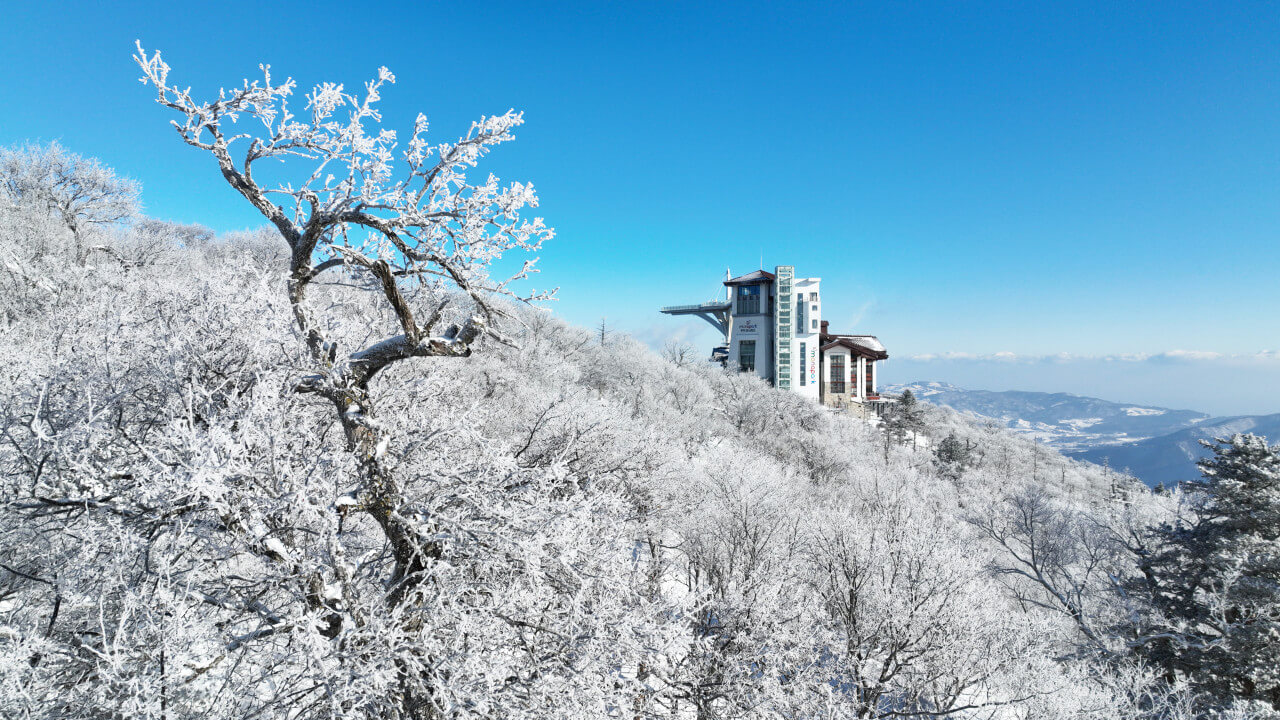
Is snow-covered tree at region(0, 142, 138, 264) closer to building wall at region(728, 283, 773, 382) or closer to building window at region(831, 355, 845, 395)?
building wall at region(728, 283, 773, 382)

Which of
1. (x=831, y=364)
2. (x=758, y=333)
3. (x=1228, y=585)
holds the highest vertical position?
(x=758, y=333)

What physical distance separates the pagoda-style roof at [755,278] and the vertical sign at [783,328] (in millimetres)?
1305

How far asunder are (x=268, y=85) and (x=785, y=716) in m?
13.8

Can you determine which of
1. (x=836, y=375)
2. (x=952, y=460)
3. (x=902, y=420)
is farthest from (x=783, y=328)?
(x=952, y=460)

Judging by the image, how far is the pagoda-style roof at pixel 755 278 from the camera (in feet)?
182

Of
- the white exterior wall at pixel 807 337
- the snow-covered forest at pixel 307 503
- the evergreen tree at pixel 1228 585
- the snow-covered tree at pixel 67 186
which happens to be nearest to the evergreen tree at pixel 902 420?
the white exterior wall at pixel 807 337

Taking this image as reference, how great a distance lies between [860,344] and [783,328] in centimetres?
2010

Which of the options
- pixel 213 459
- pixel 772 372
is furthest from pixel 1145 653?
pixel 772 372

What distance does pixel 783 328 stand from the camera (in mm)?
54344

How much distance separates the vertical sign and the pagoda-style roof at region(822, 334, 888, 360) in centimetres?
914

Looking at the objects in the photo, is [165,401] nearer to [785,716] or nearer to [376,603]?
[376,603]

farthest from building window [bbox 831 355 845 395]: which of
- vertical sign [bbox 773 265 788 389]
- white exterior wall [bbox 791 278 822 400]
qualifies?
vertical sign [bbox 773 265 788 389]

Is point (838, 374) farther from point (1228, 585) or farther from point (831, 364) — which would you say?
point (1228, 585)

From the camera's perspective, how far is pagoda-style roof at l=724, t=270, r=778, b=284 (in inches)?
2181
